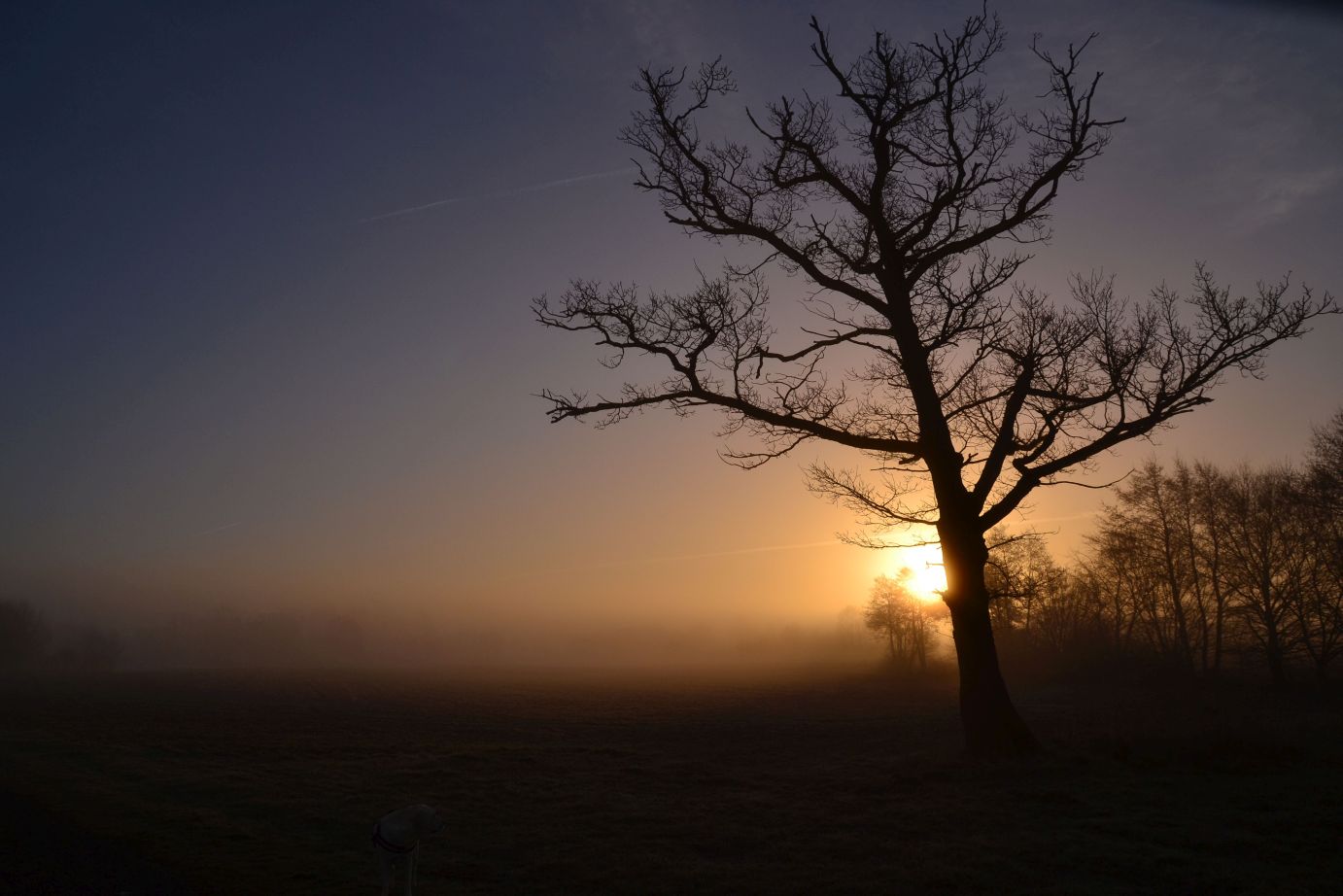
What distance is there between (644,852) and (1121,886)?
5521 mm

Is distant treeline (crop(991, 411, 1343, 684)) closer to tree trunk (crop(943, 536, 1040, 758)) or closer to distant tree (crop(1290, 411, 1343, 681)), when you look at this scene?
distant tree (crop(1290, 411, 1343, 681))

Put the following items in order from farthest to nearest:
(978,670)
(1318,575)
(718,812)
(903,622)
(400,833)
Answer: (903,622) → (1318,575) → (978,670) → (718,812) → (400,833)

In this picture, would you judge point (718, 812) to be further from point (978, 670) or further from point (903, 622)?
point (903, 622)

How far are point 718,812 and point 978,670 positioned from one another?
5.75 metres

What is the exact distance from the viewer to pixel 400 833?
6340 mm

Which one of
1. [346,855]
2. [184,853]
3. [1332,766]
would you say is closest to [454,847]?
[346,855]

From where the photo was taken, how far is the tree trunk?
13.4 meters

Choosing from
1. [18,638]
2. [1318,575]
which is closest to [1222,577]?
[1318,575]

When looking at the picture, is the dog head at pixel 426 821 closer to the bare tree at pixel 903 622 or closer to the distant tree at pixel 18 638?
the bare tree at pixel 903 622

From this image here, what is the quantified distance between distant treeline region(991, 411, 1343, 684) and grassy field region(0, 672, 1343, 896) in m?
14.4

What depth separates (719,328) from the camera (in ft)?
48.6

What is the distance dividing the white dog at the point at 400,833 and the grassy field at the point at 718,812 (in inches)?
88.0

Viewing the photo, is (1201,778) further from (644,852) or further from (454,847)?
(454,847)

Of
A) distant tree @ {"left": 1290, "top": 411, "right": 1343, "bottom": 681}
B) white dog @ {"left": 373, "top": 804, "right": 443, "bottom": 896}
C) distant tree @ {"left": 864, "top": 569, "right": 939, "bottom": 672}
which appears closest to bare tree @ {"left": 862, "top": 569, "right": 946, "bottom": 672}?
distant tree @ {"left": 864, "top": 569, "right": 939, "bottom": 672}
